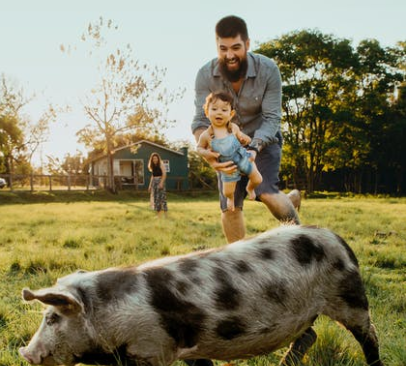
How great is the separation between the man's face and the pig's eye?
2.37 m

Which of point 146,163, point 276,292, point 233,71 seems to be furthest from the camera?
point 146,163

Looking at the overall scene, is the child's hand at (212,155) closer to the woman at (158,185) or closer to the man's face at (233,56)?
the man's face at (233,56)

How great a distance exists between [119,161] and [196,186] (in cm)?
805

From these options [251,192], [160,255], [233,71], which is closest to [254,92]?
[233,71]

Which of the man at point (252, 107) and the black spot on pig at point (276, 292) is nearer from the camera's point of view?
the black spot on pig at point (276, 292)

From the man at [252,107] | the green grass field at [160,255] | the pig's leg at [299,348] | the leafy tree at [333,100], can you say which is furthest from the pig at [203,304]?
the leafy tree at [333,100]

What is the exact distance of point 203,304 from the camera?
2.16 m

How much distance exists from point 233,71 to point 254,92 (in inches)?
11.6

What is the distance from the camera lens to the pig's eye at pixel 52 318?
7.02ft

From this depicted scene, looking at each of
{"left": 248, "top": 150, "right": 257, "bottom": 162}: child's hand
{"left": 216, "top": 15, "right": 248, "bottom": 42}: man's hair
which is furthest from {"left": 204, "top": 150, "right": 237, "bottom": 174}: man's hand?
{"left": 216, "top": 15, "right": 248, "bottom": 42}: man's hair

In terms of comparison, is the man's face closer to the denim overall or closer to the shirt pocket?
the shirt pocket

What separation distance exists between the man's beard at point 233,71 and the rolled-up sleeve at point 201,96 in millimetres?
225

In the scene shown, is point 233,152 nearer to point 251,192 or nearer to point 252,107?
point 251,192

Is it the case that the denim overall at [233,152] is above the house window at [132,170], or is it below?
below
